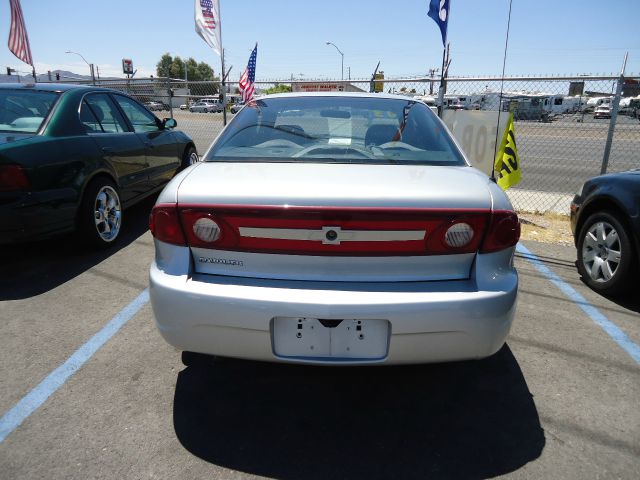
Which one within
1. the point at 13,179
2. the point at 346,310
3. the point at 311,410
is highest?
the point at 13,179

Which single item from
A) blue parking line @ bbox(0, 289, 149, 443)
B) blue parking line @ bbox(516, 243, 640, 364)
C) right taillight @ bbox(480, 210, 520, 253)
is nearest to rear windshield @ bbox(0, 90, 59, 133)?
blue parking line @ bbox(0, 289, 149, 443)

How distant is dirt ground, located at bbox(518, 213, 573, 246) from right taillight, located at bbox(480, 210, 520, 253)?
11.4 feet

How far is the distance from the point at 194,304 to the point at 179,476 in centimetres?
70

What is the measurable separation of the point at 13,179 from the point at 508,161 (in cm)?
538

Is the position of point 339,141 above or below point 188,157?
above

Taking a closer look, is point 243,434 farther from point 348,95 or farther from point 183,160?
point 183,160

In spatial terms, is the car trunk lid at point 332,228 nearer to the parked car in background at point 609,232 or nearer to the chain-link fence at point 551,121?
the parked car in background at point 609,232

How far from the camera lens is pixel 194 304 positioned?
1925 millimetres

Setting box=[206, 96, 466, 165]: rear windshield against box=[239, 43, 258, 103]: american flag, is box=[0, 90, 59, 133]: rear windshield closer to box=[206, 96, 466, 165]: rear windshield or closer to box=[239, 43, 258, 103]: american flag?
box=[206, 96, 466, 165]: rear windshield

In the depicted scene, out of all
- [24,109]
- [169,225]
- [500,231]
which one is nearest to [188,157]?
[24,109]

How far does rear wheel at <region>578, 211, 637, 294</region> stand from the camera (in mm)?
3395

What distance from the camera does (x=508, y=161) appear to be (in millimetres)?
5816

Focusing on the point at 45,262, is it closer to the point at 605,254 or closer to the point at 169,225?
the point at 169,225

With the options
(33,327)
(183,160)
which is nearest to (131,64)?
(183,160)
